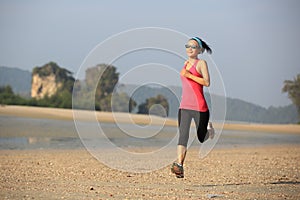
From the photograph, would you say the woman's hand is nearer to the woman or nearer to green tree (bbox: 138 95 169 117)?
the woman

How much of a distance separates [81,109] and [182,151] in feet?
69.0

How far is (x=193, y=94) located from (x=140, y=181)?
90.2 inches

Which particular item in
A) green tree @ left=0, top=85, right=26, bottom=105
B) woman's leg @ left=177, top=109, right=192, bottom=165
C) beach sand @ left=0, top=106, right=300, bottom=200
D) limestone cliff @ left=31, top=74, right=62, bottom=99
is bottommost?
beach sand @ left=0, top=106, right=300, bottom=200

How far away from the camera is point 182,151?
28.1ft

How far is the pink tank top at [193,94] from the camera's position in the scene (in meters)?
8.41

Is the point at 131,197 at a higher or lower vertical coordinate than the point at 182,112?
lower

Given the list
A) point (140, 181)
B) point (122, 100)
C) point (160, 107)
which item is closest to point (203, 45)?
point (140, 181)

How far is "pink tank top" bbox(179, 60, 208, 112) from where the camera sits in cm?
841

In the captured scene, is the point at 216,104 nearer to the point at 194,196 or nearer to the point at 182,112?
the point at 182,112

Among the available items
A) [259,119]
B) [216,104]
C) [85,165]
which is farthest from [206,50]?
[259,119]

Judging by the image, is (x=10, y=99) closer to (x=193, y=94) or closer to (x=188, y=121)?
(x=188, y=121)

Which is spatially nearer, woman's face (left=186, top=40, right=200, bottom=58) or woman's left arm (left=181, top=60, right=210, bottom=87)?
woman's left arm (left=181, top=60, right=210, bottom=87)

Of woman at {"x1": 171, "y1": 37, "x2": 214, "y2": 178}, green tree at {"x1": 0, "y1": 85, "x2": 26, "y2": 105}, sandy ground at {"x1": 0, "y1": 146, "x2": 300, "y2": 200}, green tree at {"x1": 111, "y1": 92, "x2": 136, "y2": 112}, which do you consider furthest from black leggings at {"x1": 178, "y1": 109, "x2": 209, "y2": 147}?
green tree at {"x1": 0, "y1": 85, "x2": 26, "y2": 105}

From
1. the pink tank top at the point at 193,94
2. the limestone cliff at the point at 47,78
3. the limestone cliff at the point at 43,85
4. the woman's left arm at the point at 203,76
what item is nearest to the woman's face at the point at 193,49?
the pink tank top at the point at 193,94
